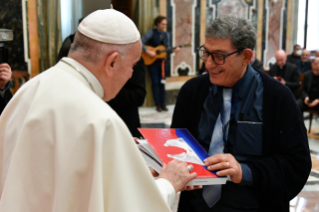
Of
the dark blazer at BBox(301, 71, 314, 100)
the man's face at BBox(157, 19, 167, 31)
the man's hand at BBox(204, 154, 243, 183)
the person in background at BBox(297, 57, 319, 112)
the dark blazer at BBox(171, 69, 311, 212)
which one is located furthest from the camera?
the man's face at BBox(157, 19, 167, 31)

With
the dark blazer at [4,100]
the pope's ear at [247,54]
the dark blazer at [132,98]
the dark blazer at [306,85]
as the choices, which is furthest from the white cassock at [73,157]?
the dark blazer at [306,85]

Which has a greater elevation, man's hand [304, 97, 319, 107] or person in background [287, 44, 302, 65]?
person in background [287, 44, 302, 65]

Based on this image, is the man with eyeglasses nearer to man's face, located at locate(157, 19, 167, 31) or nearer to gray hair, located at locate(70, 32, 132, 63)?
gray hair, located at locate(70, 32, 132, 63)

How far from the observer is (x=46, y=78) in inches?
52.4

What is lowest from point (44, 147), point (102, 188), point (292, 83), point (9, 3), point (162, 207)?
point (292, 83)

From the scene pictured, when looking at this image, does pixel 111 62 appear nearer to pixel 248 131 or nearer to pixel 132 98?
pixel 248 131

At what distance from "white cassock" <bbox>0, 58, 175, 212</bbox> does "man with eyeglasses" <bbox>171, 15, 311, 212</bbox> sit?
2.36 ft

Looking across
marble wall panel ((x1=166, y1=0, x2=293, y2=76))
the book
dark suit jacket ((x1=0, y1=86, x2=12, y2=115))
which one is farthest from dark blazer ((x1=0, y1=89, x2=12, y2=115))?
marble wall panel ((x1=166, y1=0, x2=293, y2=76))

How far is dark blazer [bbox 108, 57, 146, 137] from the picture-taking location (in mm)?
3070

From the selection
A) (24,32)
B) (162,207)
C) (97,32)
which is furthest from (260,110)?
(24,32)

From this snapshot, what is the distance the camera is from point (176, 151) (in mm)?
1806

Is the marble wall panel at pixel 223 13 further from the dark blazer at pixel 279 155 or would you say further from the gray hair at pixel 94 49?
the gray hair at pixel 94 49

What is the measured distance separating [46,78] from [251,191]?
123 cm

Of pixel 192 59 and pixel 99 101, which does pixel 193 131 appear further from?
pixel 192 59
